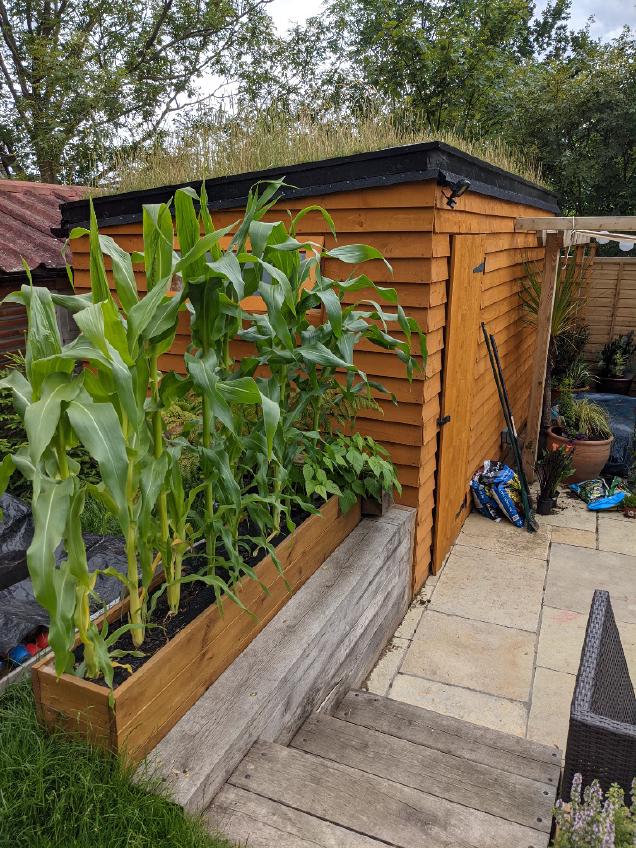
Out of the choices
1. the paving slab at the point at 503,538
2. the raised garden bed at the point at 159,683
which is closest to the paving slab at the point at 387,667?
the raised garden bed at the point at 159,683

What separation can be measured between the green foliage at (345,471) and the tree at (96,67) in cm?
1071

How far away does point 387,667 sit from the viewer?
3.40 metres

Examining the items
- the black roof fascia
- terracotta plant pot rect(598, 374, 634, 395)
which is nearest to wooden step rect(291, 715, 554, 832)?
the black roof fascia

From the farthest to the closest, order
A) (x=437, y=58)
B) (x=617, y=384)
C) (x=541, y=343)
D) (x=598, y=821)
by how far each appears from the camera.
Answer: (x=437, y=58) < (x=617, y=384) < (x=541, y=343) < (x=598, y=821)

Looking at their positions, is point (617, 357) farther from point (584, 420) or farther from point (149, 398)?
point (149, 398)

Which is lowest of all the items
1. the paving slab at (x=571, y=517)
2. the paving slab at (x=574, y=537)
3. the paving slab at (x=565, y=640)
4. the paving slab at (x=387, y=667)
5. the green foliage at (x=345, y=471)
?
the paving slab at (x=571, y=517)

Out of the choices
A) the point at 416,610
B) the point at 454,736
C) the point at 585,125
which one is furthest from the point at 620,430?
the point at 585,125

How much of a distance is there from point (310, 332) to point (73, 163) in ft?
39.9

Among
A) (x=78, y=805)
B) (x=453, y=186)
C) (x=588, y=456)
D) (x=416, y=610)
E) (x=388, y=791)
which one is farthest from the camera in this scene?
(x=588, y=456)

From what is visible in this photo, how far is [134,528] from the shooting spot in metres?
2.00

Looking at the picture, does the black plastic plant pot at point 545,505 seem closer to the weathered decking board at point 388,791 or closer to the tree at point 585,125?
the weathered decking board at point 388,791

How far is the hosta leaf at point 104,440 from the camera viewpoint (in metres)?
1.41

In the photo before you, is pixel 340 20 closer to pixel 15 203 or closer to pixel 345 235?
pixel 15 203

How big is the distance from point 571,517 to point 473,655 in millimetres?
2139
